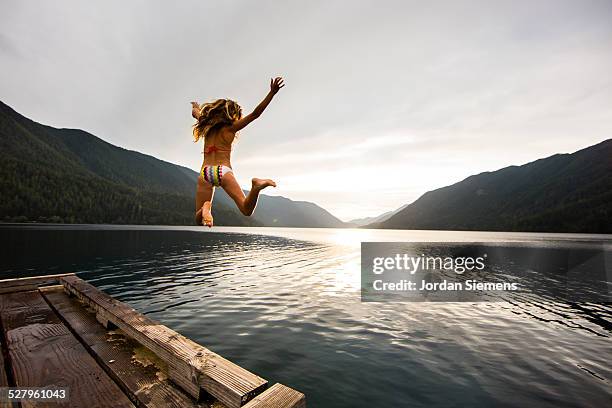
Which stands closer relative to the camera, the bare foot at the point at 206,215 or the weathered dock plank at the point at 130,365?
the weathered dock plank at the point at 130,365

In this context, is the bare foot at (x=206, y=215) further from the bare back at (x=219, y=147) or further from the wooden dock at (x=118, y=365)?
the wooden dock at (x=118, y=365)

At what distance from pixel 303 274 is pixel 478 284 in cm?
1782

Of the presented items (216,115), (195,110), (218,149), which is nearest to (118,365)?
(218,149)

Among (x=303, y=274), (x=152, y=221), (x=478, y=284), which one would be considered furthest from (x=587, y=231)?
(x=152, y=221)

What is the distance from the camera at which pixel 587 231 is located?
184 meters

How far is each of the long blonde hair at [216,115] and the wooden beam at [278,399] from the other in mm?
4300

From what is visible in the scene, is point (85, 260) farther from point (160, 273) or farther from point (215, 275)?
point (215, 275)

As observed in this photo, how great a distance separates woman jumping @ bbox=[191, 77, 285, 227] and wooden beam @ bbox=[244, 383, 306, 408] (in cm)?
284

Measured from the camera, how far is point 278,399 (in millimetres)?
2869

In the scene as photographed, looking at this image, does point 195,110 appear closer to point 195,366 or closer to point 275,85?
point 275,85

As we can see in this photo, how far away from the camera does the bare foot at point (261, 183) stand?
4.52 metres

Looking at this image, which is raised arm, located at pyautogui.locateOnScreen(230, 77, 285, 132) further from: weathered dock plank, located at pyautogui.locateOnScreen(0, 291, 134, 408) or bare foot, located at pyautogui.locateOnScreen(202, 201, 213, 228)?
weathered dock plank, located at pyautogui.locateOnScreen(0, 291, 134, 408)

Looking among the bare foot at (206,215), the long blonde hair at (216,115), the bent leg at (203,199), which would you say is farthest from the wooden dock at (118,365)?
the long blonde hair at (216,115)

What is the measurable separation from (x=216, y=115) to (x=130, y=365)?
170 inches
